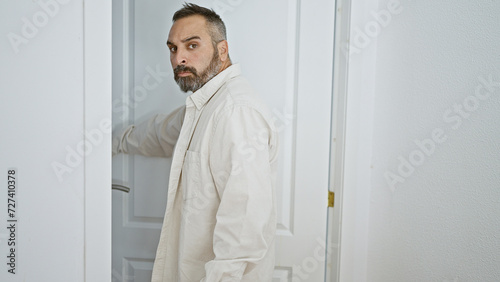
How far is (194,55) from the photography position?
1.10 metres

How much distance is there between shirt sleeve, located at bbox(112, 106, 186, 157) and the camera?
3.41 ft

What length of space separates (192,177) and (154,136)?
0.92 feet

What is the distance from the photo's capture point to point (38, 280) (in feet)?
2.93

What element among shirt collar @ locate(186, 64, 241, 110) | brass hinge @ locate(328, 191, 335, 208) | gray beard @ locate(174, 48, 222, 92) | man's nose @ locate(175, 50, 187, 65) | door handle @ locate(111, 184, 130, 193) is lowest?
brass hinge @ locate(328, 191, 335, 208)

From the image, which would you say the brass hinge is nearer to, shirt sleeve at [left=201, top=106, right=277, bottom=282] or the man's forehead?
shirt sleeve at [left=201, top=106, right=277, bottom=282]

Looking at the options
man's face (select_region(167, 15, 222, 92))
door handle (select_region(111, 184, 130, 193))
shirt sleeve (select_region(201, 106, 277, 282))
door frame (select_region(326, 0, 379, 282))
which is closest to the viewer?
shirt sleeve (select_region(201, 106, 277, 282))

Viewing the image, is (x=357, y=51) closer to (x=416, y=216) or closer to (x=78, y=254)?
(x=416, y=216)

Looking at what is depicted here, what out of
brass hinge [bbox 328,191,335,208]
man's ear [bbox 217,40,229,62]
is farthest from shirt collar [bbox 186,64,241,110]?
brass hinge [bbox 328,191,335,208]

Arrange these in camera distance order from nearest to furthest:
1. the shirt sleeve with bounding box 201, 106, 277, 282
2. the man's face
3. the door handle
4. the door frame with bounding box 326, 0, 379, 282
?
the shirt sleeve with bounding box 201, 106, 277, 282
the door handle
the man's face
the door frame with bounding box 326, 0, 379, 282

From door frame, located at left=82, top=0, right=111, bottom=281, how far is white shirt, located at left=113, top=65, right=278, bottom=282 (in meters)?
0.08

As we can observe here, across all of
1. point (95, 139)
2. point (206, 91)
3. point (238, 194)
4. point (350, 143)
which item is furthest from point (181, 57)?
point (350, 143)

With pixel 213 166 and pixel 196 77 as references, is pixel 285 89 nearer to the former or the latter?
pixel 196 77

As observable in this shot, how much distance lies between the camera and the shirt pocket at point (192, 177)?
928 mm

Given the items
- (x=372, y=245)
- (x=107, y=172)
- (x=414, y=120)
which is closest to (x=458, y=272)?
(x=372, y=245)
